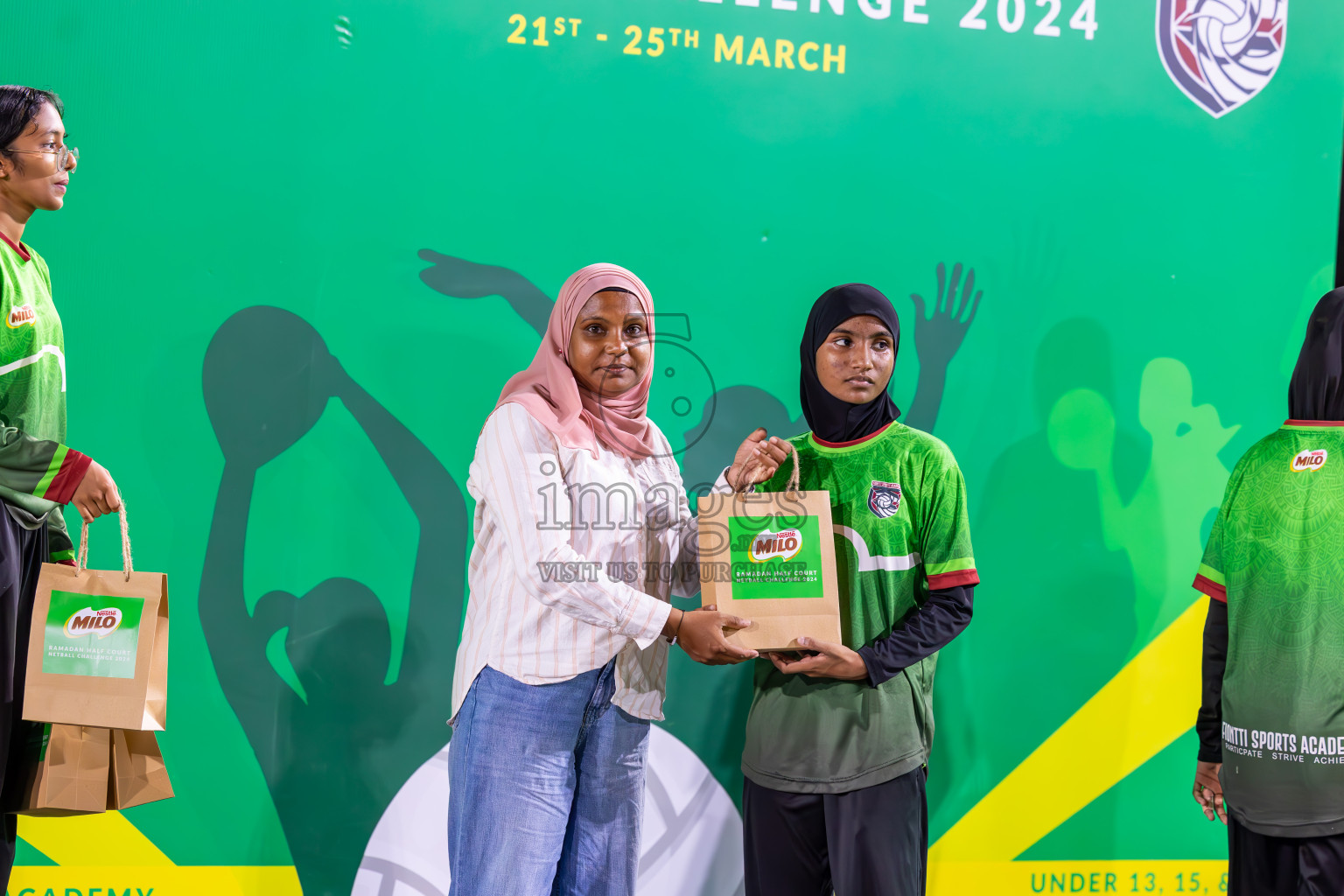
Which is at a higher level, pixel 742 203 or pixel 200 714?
pixel 742 203

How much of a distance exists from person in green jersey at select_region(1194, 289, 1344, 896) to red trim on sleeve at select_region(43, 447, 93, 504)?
2.37m

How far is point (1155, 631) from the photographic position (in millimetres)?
2781

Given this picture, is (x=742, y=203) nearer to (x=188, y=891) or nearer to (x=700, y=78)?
(x=700, y=78)

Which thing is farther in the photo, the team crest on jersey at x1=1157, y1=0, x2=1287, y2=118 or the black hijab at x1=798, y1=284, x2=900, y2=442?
the team crest on jersey at x1=1157, y1=0, x2=1287, y2=118

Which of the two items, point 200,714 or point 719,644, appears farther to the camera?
point 200,714

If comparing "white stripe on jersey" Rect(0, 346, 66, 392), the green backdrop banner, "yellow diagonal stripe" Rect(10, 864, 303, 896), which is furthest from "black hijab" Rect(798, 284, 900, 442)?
"yellow diagonal stripe" Rect(10, 864, 303, 896)

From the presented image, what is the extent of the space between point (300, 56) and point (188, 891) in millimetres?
2221

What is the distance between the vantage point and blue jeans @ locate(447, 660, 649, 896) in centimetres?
178

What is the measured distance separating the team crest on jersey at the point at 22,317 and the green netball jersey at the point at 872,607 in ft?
5.35

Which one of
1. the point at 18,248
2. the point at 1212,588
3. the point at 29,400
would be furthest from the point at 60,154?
the point at 1212,588

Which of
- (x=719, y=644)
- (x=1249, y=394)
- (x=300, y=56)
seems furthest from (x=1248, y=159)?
(x=300, y=56)

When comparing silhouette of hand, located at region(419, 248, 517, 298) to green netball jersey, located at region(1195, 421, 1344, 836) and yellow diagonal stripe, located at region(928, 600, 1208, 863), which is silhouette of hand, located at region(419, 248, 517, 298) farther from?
yellow diagonal stripe, located at region(928, 600, 1208, 863)

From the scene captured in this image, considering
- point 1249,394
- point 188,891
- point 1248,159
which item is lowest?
point 188,891

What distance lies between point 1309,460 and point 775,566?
1.14 metres
